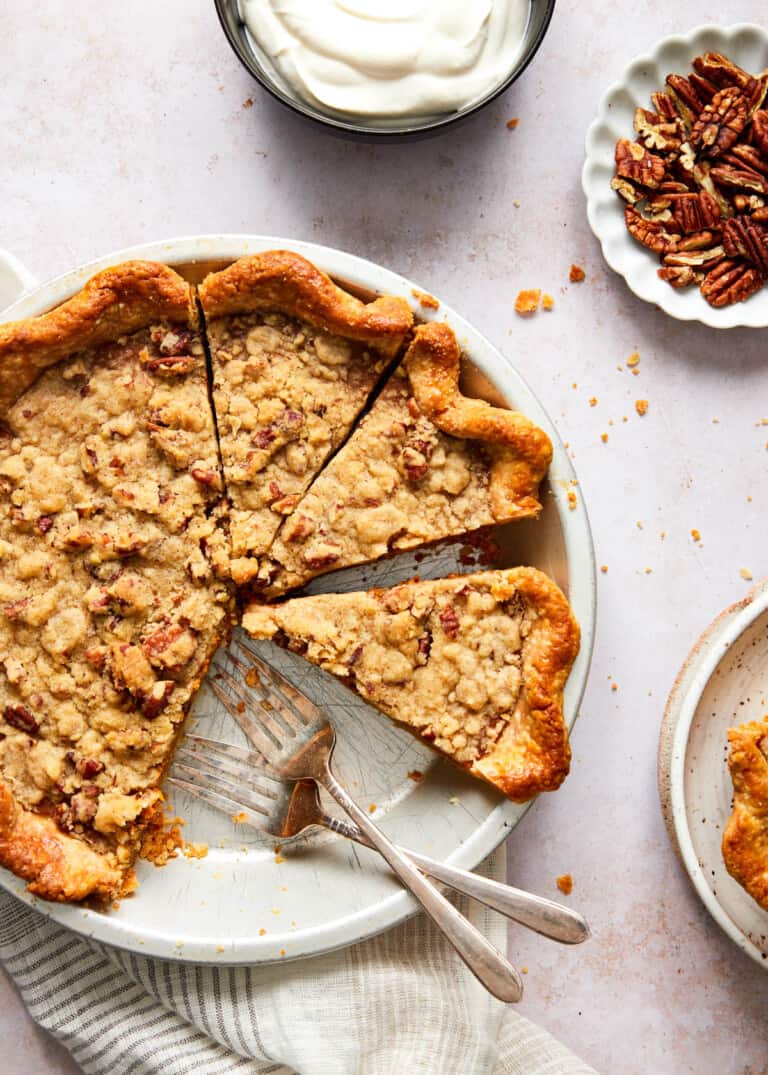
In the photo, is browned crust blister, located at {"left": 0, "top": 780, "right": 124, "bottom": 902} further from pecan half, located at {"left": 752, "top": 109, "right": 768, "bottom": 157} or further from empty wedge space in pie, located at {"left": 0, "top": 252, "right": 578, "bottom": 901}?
pecan half, located at {"left": 752, "top": 109, "right": 768, "bottom": 157}

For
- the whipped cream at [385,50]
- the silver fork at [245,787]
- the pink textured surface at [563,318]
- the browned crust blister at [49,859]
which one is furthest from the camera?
the pink textured surface at [563,318]

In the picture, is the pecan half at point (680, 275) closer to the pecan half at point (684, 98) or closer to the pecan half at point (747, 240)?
the pecan half at point (747, 240)

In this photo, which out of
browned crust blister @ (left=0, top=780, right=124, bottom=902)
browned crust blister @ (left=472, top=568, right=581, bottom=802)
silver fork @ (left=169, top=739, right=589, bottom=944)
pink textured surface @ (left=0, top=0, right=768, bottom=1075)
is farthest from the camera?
pink textured surface @ (left=0, top=0, right=768, bottom=1075)

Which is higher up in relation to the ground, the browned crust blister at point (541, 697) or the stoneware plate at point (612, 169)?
the stoneware plate at point (612, 169)

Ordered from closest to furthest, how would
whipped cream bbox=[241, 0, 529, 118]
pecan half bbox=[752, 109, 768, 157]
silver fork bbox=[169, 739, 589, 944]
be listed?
1. whipped cream bbox=[241, 0, 529, 118]
2. silver fork bbox=[169, 739, 589, 944]
3. pecan half bbox=[752, 109, 768, 157]

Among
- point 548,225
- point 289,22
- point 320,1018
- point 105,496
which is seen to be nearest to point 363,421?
point 105,496

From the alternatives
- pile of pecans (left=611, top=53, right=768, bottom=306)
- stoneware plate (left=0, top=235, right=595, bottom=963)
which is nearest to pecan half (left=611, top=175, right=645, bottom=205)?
pile of pecans (left=611, top=53, right=768, bottom=306)

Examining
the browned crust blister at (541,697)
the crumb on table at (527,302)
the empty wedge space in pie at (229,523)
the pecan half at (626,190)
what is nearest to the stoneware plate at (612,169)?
the pecan half at (626,190)
